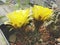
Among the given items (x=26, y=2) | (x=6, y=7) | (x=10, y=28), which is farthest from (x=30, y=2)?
(x=10, y=28)

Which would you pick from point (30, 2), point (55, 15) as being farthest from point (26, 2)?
point (55, 15)

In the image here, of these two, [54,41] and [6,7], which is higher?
[6,7]

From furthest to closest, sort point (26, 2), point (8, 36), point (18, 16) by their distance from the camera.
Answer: point (26, 2)
point (8, 36)
point (18, 16)

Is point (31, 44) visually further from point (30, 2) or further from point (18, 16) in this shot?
point (30, 2)

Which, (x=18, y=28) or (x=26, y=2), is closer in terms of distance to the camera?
(x=18, y=28)

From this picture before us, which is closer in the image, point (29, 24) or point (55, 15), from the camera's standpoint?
point (29, 24)

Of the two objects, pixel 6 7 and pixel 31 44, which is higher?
pixel 6 7

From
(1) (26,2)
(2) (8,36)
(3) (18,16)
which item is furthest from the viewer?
(1) (26,2)

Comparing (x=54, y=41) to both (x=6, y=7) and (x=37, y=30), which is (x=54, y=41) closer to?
(x=37, y=30)
